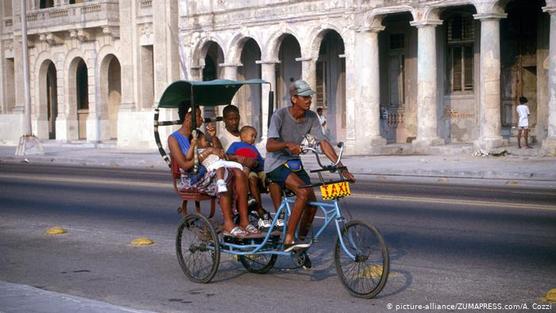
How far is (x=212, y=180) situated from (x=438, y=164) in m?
17.0

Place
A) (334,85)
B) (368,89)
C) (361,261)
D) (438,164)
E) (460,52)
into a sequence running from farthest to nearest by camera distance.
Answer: (334,85) → (460,52) → (368,89) → (438,164) → (361,261)

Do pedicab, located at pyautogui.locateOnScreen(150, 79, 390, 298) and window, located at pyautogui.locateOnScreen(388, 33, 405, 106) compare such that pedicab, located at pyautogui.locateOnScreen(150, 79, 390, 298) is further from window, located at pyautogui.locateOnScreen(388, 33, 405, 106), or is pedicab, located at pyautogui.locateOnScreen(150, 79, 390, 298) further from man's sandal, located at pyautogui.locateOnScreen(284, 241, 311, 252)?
window, located at pyautogui.locateOnScreen(388, 33, 405, 106)

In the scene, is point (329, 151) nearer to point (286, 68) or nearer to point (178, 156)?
point (178, 156)

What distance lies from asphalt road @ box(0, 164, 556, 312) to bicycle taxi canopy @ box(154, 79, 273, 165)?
1.60 meters

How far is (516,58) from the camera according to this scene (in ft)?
99.3

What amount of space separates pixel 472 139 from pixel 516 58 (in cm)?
316

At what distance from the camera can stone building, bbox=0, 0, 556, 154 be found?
96.8 feet

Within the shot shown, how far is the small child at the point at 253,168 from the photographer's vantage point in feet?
32.0

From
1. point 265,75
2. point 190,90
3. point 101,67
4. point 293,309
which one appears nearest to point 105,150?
point 101,67

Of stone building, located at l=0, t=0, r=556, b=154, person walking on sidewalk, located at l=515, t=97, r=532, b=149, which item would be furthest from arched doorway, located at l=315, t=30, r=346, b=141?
person walking on sidewalk, located at l=515, t=97, r=532, b=149

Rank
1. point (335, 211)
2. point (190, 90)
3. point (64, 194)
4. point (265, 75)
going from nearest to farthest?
point (335, 211)
point (190, 90)
point (64, 194)
point (265, 75)

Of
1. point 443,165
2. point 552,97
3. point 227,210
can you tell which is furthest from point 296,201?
point 552,97

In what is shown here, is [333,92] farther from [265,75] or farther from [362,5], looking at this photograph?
[362,5]

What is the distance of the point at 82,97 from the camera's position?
4844 cm
